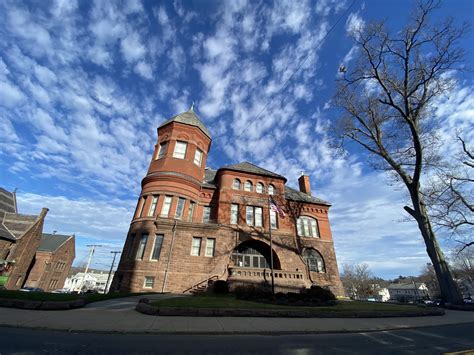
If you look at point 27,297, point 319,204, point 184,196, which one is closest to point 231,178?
point 184,196

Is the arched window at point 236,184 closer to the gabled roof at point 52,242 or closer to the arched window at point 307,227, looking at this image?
the arched window at point 307,227

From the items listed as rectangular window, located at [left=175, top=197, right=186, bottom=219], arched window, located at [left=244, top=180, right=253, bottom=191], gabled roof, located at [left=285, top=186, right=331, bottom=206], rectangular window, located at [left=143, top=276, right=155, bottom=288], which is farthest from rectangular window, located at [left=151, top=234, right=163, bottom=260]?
gabled roof, located at [left=285, top=186, right=331, bottom=206]

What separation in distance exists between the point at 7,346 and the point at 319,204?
27165 millimetres

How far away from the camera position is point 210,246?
20938 millimetres

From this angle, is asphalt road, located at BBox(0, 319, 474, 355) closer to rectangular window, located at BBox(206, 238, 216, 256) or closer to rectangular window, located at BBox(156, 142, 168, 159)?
rectangular window, located at BBox(206, 238, 216, 256)

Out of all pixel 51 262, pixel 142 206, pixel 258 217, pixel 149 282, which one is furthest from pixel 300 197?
pixel 51 262

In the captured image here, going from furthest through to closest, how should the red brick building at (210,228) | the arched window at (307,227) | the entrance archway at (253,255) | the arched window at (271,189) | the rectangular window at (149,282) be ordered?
the arched window at (271,189) < the arched window at (307,227) < the entrance archway at (253,255) < the red brick building at (210,228) < the rectangular window at (149,282)

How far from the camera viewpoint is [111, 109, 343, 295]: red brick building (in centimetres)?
1905

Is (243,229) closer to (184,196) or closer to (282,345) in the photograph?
(184,196)

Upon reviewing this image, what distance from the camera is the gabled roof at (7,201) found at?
33216 mm

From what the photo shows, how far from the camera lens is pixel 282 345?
5691 mm

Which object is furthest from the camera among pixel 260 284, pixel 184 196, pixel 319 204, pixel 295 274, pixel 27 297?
pixel 319 204

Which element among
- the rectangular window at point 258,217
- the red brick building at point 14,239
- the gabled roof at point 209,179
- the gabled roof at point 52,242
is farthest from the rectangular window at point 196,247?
the gabled roof at point 52,242

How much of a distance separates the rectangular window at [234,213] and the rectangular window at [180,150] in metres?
7.50
